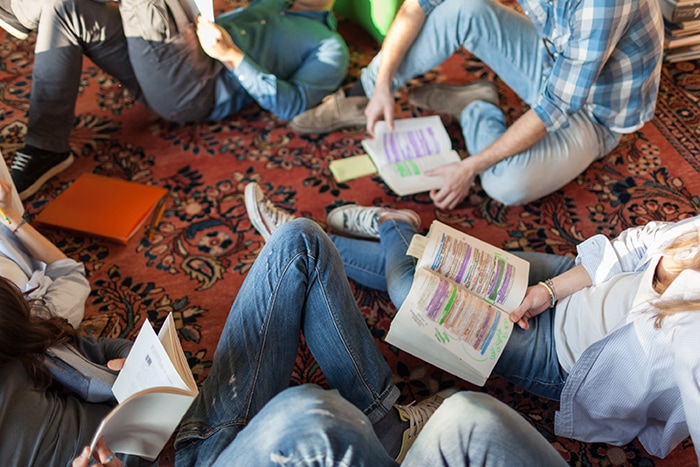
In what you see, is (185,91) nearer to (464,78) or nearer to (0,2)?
(0,2)

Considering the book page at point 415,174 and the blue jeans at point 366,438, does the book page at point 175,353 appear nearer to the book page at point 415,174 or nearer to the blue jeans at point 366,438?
the blue jeans at point 366,438

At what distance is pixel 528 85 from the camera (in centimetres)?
176

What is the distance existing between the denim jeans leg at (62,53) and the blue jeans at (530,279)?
96 centimetres

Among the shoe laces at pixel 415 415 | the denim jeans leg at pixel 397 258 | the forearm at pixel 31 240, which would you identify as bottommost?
the shoe laces at pixel 415 415

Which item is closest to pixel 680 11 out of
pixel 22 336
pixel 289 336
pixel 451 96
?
pixel 451 96

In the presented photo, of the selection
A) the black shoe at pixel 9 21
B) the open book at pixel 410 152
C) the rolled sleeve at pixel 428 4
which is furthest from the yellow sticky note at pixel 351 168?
the black shoe at pixel 9 21

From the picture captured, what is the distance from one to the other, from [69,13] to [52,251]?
756 mm

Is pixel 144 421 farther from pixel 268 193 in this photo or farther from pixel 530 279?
pixel 268 193

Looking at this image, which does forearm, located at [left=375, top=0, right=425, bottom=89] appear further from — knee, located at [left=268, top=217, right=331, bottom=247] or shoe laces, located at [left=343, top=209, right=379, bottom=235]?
knee, located at [left=268, top=217, right=331, bottom=247]

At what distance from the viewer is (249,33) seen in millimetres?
1957

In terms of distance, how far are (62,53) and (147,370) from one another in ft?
4.18

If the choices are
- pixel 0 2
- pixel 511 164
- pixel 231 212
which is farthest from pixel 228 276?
pixel 0 2

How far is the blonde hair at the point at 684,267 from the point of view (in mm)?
923

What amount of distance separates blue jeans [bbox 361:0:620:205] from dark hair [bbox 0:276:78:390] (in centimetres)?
122
